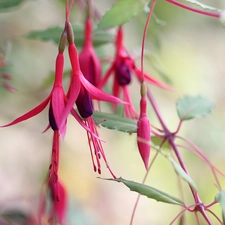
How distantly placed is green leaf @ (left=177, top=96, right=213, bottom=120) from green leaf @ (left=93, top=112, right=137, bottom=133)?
7.4 inches

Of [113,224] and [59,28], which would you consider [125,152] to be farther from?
[59,28]

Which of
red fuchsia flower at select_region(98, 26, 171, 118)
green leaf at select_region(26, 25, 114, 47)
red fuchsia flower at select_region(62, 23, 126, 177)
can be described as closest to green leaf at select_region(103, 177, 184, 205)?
red fuchsia flower at select_region(62, 23, 126, 177)

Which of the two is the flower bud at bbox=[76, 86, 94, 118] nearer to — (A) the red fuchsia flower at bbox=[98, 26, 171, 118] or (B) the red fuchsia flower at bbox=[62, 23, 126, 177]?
(B) the red fuchsia flower at bbox=[62, 23, 126, 177]

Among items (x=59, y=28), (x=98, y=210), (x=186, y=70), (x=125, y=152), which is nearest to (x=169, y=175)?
(x=125, y=152)

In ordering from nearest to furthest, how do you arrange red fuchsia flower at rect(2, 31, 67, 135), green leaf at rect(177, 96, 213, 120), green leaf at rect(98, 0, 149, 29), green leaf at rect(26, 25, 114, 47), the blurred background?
red fuchsia flower at rect(2, 31, 67, 135)
green leaf at rect(98, 0, 149, 29)
green leaf at rect(177, 96, 213, 120)
green leaf at rect(26, 25, 114, 47)
the blurred background

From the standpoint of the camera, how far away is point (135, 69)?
2.48 feet

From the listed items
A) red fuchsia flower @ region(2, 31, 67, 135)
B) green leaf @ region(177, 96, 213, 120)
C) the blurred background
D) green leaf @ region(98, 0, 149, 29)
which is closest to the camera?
red fuchsia flower @ region(2, 31, 67, 135)

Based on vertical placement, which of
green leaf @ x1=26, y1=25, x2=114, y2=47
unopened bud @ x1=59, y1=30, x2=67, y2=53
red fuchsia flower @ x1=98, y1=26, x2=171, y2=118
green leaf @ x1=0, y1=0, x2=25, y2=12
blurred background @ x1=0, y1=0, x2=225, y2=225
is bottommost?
blurred background @ x1=0, y1=0, x2=225, y2=225

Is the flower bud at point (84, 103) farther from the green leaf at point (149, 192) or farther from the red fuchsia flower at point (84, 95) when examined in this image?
the green leaf at point (149, 192)

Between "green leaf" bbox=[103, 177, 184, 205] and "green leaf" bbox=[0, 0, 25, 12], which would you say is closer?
"green leaf" bbox=[103, 177, 184, 205]

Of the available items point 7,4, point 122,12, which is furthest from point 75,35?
point 122,12

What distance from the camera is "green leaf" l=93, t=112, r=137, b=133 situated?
0.61 m

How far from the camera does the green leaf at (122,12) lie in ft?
2.12

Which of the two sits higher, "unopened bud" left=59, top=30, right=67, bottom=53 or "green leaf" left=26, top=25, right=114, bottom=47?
"unopened bud" left=59, top=30, right=67, bottom=53
